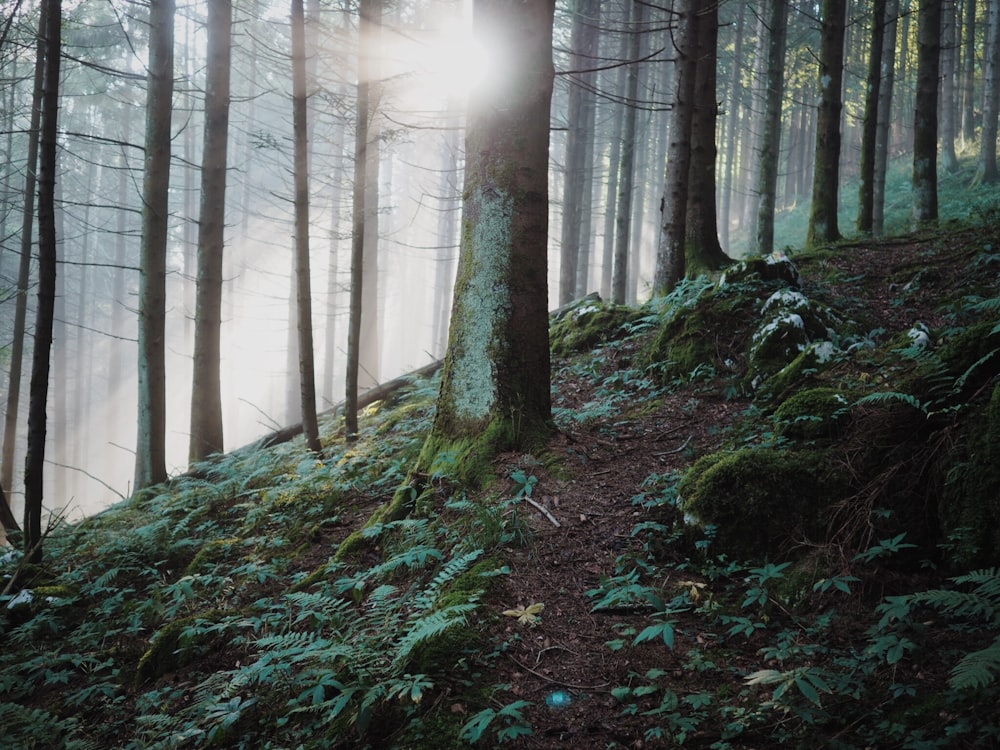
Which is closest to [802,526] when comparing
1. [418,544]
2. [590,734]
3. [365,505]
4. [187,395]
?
[590,734]

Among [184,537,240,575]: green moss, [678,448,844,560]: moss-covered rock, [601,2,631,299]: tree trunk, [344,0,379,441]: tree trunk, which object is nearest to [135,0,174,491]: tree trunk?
[344,0,379,441]: tree trunk

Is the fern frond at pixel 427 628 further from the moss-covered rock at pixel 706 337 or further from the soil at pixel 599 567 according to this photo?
the moss-covered rock at pixel 706 337

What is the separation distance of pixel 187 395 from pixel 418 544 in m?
47.7

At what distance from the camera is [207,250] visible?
9.93 meters

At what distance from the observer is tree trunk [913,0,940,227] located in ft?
39.5

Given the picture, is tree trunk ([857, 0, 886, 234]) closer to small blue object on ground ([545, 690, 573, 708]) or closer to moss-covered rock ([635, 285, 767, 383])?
moss-covered rock ([635, 285, 767, 383])

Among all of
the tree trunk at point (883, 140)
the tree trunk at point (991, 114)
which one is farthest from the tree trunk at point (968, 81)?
the tree trunk at point (883, 140)

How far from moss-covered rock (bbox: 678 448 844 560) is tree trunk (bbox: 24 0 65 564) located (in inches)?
229

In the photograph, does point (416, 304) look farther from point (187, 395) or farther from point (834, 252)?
point (834, 252)

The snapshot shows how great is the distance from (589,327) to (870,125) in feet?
25.2

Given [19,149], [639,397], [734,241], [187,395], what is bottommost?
[187,395]

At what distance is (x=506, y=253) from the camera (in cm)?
514

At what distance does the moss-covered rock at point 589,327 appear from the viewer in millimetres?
8938

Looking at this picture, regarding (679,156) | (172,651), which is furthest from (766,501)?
(679,156)
